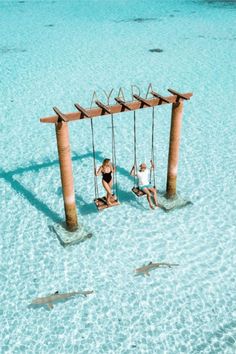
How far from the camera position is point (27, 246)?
8055 millimetres

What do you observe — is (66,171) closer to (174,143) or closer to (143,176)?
(143,176)

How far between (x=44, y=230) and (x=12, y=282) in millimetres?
1652

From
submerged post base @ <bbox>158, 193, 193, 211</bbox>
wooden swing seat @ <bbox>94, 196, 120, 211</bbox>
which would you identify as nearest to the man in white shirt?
submerged post base @ <bbox>158, 193, 193, 211</bbox>

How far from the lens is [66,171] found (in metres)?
7.20

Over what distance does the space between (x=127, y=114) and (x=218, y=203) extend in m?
7.14

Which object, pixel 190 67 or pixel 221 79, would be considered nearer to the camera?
pixel 221 79

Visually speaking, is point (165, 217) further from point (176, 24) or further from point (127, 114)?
point (176, 24)

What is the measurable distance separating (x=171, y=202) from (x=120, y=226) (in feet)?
5.36

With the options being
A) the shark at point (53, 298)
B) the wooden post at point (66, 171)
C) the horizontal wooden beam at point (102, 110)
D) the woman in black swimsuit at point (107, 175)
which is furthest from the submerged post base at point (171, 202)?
the shark at point (53, 298)

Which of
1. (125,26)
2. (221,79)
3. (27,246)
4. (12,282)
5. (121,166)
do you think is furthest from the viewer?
(125,26)

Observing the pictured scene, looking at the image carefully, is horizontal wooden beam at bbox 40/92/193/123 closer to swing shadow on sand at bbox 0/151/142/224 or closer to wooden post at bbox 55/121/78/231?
wooden post at bbox 55/121/78/231

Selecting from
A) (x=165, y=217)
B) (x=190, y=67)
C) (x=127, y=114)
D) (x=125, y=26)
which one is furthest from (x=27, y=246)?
(x=125, y=26)

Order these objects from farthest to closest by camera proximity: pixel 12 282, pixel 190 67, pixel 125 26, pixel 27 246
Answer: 1. pixel 125 26
2. pixel 190 67
3. pixel 27 246
4. pixel 12 282

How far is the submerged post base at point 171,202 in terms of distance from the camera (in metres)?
8.95
